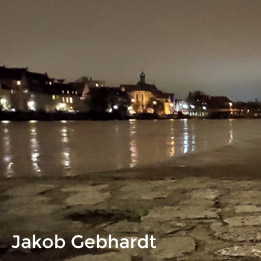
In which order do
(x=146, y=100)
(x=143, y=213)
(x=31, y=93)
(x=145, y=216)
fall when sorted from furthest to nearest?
(x=146, y=100), (x=31, y=93), (x=143, y=213), (x=145, y=216)

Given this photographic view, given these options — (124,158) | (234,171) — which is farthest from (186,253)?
(124,158)

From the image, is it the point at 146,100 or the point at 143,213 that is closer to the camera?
the point at 143,213

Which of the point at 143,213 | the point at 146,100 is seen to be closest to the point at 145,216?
the point at 143,213

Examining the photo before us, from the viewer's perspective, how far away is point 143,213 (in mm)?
5371

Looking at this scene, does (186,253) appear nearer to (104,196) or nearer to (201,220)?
(201,220)

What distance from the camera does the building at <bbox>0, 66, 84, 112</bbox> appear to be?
97.7 m

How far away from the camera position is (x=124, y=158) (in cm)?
1273

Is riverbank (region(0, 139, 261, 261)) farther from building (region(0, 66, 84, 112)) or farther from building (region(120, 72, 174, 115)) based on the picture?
building (region(120, 72, 174, 115))

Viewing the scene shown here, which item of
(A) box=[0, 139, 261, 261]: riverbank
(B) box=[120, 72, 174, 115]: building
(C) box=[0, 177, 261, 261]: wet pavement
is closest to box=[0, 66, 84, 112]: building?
(B) box=[120, 72, 174, 115]: building

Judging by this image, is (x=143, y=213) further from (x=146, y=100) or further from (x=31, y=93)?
(x=146, y=100)

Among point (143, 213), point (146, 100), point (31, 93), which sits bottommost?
point (143, 213)

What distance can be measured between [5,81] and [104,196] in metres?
98.3

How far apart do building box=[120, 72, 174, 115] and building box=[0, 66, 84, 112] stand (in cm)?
2774

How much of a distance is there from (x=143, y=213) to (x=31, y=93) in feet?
340
